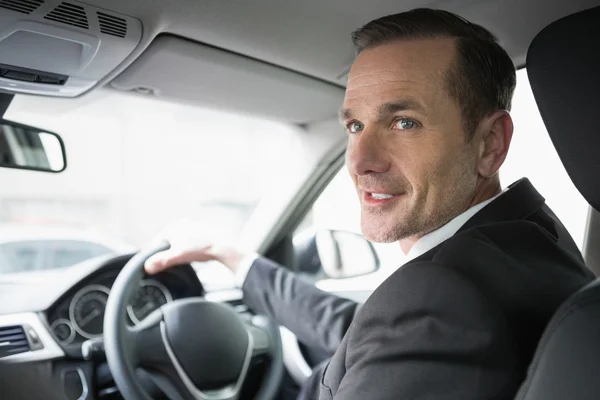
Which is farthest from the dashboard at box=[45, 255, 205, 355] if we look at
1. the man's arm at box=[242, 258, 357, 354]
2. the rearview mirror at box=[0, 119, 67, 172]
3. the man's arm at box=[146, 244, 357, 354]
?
the rearview mirror at box=[0, 119, 67, 172]

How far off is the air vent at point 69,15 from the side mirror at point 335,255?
69.7 inches

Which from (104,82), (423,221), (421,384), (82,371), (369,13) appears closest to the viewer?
(421,384)

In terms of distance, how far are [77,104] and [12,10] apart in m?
0.73

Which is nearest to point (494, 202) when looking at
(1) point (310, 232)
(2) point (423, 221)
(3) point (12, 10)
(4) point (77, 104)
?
(2) point (423, 221)

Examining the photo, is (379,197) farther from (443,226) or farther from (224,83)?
(224,83)

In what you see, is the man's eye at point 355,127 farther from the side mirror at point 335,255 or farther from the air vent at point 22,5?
the side mirror at point 335,255

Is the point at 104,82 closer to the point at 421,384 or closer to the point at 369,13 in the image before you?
the point at 369,13

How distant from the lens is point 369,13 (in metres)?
1.82

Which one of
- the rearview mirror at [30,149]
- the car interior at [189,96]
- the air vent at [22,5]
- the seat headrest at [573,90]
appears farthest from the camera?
the rearview mirror at [30,149]

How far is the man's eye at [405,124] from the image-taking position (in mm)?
1544

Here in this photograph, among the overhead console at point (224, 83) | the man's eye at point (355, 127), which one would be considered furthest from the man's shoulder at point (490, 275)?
the overhead console at point (224, 83)

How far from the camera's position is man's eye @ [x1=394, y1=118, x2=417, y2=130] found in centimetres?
154

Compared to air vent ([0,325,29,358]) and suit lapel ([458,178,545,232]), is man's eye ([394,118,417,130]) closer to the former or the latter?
suit lapel ([458,178,545,232])

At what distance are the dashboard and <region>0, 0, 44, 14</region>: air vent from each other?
1.03 m
